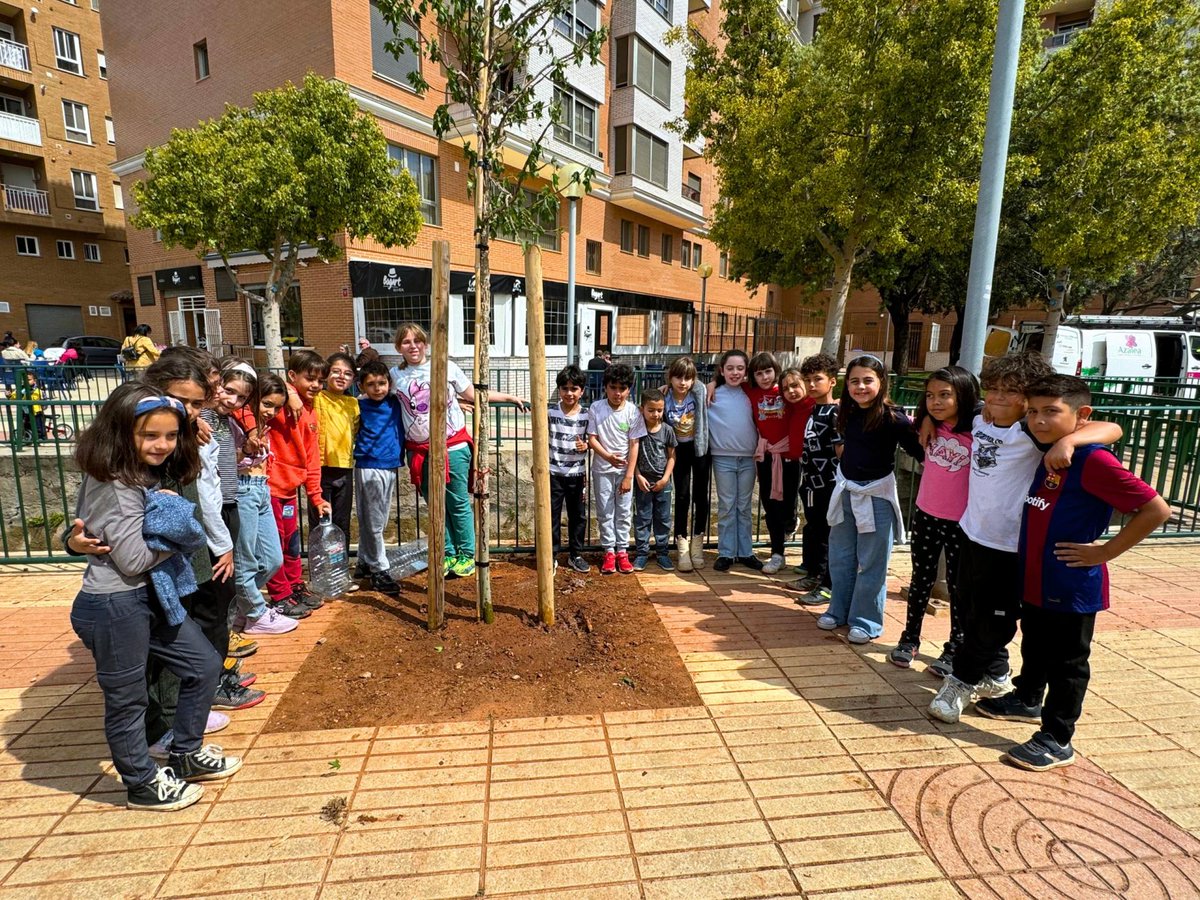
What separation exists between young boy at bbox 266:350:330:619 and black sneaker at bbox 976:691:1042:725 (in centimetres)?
418

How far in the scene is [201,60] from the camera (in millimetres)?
19047

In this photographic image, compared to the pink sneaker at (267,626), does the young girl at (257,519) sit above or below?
above

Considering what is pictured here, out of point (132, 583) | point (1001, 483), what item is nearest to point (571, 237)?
point (1001, 483)

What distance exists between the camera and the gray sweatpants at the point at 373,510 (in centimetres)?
464

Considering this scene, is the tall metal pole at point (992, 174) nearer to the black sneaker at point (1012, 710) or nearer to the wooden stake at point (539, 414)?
the black sneaker at point (1012, 710)

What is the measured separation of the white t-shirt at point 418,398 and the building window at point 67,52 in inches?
1386

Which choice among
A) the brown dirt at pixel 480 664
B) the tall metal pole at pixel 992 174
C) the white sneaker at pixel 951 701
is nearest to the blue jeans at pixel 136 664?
the brown dirt at pixel 480 664

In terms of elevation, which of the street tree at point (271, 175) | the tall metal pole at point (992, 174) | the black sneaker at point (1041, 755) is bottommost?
the black sneaker at point (1041, 755)

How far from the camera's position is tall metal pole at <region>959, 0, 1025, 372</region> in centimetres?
412

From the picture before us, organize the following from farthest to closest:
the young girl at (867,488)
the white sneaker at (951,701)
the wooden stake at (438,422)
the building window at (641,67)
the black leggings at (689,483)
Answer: the building window at (641,67) < the black leggings at (689,483) < the young girl at (867,488) < the wooden stake at (438,422) < the white sneaker at (951,701)

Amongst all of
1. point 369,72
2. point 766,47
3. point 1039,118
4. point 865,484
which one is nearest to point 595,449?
point 865,484

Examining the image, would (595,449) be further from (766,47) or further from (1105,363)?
(1105,363)

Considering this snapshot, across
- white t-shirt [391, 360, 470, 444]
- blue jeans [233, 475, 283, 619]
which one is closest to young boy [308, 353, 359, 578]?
white t-shirt [391, 360, 470, 444]

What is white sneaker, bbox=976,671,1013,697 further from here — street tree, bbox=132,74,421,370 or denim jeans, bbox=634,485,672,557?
street tree, bbox=132,74,421,370
